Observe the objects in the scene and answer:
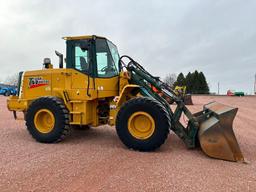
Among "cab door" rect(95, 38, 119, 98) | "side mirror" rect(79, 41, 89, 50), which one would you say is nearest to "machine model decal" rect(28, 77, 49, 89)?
"side mirror" rect(79, 41, 89, 50)

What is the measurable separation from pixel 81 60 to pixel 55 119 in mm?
1624

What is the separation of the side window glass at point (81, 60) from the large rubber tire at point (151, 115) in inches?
59.5

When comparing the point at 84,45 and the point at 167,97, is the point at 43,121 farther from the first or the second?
the point at 167,97

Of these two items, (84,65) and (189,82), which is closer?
(84,65)

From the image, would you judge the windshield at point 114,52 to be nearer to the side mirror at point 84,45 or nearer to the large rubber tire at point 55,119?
the side mirror at point 84,45

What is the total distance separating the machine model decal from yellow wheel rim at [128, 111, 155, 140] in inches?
110

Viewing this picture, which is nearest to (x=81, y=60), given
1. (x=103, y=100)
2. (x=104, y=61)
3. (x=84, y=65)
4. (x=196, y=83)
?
(x=84, y=65)

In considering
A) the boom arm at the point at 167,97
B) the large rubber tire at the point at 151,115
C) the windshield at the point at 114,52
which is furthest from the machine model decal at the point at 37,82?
the large rubber tire at the point at 151,115

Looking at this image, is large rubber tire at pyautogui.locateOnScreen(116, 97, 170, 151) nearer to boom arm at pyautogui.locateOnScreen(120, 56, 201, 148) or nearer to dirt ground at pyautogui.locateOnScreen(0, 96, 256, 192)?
dirt ground at pyautogui.locateOnScreen(0, 96, 256, 192)

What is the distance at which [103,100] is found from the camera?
7.05 meters

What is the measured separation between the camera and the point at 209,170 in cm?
464

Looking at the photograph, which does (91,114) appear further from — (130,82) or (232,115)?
(232,115)

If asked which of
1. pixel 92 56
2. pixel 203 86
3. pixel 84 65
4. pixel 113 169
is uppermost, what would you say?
pixel 203 86

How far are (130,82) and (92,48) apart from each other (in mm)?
1278
